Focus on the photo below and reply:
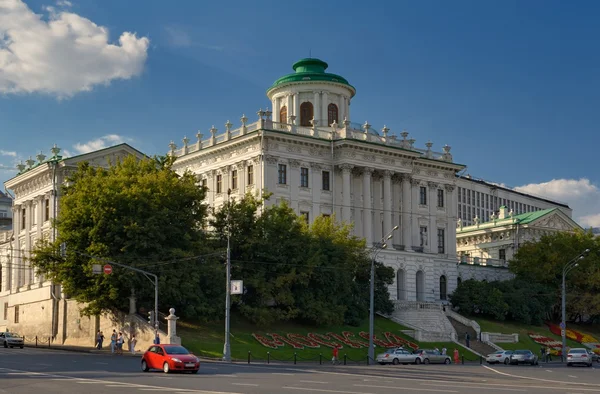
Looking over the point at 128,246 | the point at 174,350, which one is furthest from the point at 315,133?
the point at 174,350

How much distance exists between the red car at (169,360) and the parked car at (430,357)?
84.7ft

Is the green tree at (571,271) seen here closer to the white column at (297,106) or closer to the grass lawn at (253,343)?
the grass lawn at (253,343)

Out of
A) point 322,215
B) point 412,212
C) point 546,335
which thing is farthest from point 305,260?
point 546,335

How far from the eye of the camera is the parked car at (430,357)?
64.2 m

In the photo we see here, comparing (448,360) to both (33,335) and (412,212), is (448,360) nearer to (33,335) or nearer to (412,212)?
(412,212)

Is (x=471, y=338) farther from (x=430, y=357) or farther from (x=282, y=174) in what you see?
(x=282, y=174)

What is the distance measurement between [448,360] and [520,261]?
38.0 meters

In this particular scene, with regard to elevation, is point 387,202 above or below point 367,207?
above

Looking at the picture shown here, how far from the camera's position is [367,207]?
9056cm

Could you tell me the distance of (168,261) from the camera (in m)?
66.3

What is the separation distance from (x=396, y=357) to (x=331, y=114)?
37.2 metres

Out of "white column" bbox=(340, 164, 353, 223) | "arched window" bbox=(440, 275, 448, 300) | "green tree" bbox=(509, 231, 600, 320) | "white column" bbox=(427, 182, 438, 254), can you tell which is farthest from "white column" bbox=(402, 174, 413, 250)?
"green tree" bbox=(509, 231, 600, 320)

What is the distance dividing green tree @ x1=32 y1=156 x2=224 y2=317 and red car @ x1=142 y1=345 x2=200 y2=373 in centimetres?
2212

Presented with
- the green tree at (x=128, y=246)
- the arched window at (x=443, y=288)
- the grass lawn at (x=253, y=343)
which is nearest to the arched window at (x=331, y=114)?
the arched window at (x=443, y=288)
